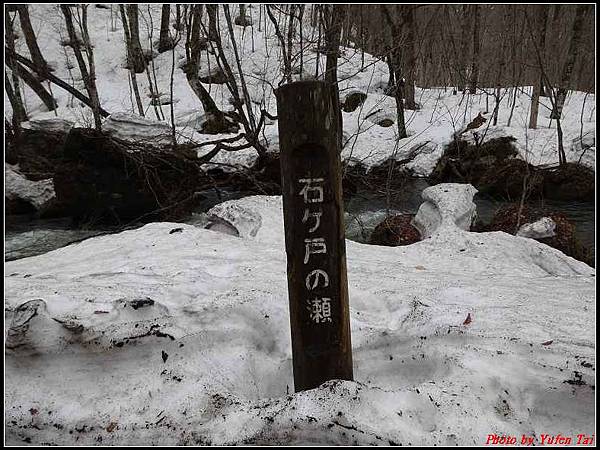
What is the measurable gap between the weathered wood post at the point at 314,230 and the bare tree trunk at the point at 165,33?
17.2 meters

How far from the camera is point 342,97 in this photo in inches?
542

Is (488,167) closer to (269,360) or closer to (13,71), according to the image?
(269,360)

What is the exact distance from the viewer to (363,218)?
7191 millimetres

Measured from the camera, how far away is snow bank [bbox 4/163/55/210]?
7.34 metres

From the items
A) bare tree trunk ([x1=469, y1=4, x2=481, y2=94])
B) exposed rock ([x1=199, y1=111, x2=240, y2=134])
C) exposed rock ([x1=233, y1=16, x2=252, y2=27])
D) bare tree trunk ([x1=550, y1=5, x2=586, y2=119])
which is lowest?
exposed rock ([x1=199, y1=111, x2=240, y2=134])

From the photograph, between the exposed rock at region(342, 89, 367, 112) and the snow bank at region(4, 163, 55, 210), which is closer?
the snow bank at region(4, 163, 55, 210)

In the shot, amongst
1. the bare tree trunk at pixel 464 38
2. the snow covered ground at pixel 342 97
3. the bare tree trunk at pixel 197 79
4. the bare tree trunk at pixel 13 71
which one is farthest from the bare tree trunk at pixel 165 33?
the bare tree trunk at pixel 464 38

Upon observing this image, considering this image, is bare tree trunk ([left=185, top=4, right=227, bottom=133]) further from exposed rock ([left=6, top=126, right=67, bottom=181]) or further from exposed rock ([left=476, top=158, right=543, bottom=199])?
exposed rock ([left=476, top=158, right=543, bottom=199])

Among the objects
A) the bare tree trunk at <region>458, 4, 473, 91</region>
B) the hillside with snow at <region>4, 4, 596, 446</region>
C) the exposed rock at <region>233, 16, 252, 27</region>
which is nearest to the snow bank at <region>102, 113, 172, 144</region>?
the hillside with snow at <region>4, 4, 596, 446</region>

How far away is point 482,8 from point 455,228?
13265 millimetres

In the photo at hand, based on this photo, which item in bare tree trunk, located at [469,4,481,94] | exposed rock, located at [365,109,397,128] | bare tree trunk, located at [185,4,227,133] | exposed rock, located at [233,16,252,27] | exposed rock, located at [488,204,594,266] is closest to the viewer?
exposed rock, located at [488,204,594,266]

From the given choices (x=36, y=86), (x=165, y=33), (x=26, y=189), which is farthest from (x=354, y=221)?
(x=165, y=33)

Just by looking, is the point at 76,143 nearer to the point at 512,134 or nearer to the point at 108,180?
the point at 108,180

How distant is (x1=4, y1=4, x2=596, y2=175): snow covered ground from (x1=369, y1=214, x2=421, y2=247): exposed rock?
1630 mm
